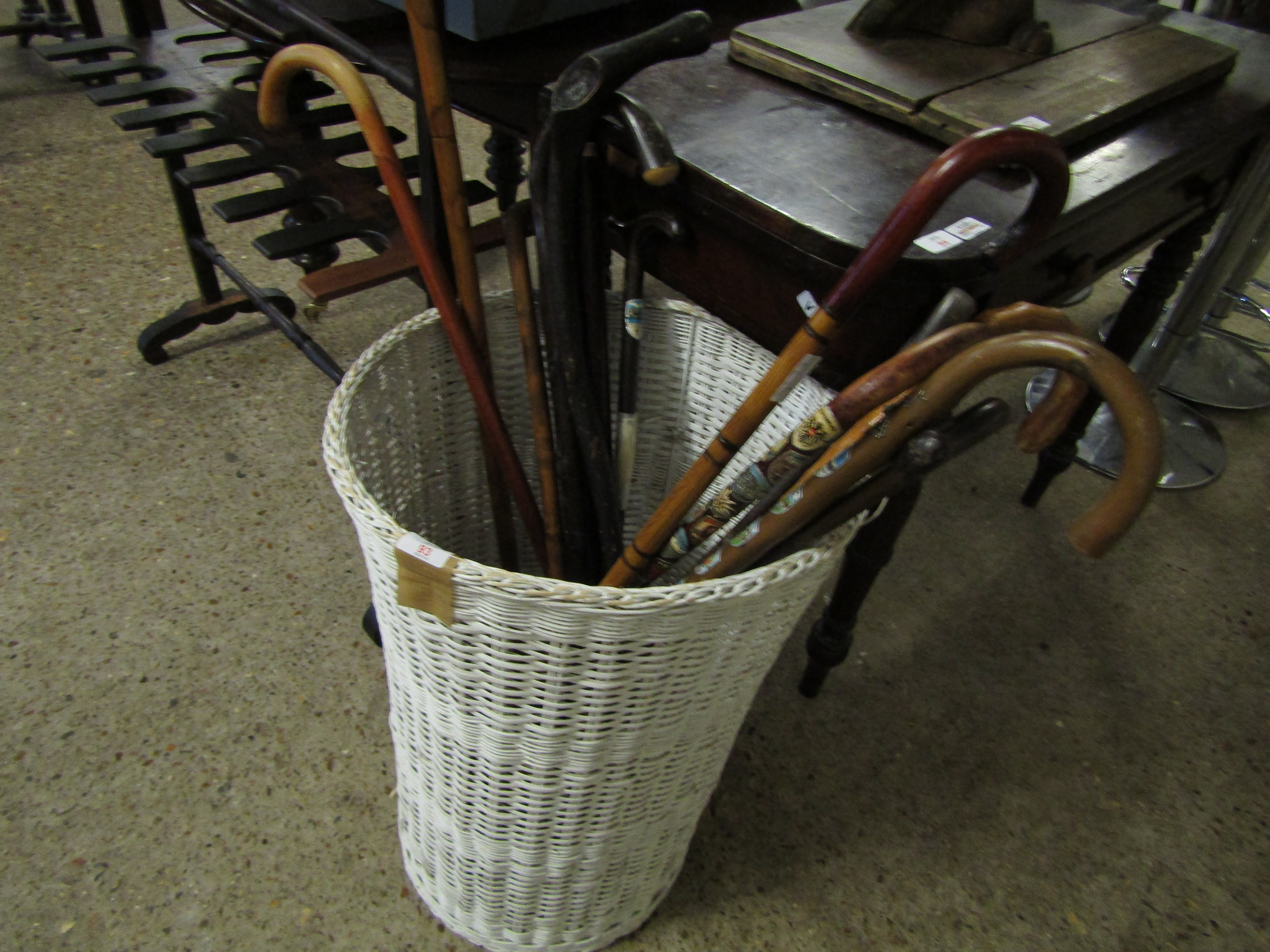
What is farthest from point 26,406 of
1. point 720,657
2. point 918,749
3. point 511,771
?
point 918,749

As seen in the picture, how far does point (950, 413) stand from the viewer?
1.86ft

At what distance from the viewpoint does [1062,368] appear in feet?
1.55

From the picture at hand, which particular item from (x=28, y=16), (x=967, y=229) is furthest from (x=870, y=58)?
(x=28, y=16)

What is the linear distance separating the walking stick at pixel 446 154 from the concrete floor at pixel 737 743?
535mm

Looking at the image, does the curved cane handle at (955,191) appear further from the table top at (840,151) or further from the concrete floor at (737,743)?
the concrete floor at (737,743)

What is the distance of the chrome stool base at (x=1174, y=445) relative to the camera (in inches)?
62.2

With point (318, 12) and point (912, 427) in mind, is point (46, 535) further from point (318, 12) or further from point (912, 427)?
point (912, 427)

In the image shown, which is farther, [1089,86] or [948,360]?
[1089,86]

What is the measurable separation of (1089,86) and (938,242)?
335 millimetres

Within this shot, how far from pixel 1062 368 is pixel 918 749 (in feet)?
2.68

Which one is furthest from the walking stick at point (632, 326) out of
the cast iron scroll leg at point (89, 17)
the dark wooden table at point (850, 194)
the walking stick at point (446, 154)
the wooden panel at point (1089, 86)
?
the cast iron scroll leg at point (89, 17)

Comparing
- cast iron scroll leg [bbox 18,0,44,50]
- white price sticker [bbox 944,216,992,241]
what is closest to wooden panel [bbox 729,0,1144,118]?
white price sticker [bbox 944,216,992,241]

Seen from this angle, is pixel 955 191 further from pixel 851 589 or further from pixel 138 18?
pixel 138 18

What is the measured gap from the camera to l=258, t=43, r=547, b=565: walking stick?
72 cm
